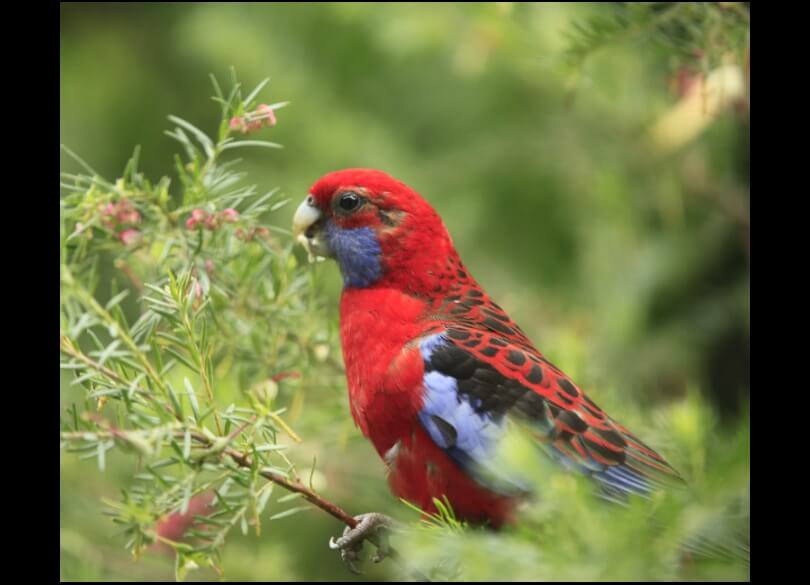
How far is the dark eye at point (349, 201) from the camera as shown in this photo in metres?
2.64

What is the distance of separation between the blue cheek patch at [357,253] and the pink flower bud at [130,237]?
2.11 ft

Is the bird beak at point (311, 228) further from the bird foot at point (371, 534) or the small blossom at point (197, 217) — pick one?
the bird foot at point (371, 534)

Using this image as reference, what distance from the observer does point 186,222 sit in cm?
216

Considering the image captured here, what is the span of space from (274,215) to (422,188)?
2.18 ft

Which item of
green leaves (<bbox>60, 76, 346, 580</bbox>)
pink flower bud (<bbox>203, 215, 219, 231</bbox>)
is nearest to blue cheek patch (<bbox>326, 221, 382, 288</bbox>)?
green leaves (<bbox>60, 76, 346, 580</bbox>)

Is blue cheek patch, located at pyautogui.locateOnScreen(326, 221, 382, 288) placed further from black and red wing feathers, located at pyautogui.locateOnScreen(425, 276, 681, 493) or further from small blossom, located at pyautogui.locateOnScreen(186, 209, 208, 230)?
Answer: small blossom, located at pyautogui.locateOnScreen(186, 209, 208, 230)

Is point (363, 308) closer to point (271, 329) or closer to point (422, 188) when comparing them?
point (271, 329)

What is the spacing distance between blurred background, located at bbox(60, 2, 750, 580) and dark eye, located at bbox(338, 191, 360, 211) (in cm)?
26

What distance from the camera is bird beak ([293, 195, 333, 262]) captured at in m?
2.65

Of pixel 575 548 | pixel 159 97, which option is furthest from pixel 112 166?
pixel 575 548

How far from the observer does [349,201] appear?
8.68 ft

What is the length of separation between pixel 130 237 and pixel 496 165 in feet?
8.13

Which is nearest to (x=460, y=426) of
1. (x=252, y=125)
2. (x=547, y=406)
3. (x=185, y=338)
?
(x=547, y=406)

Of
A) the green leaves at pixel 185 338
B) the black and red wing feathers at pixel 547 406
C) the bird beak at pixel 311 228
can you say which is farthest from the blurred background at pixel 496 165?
the black and red wing feathers at pixel 547 406
